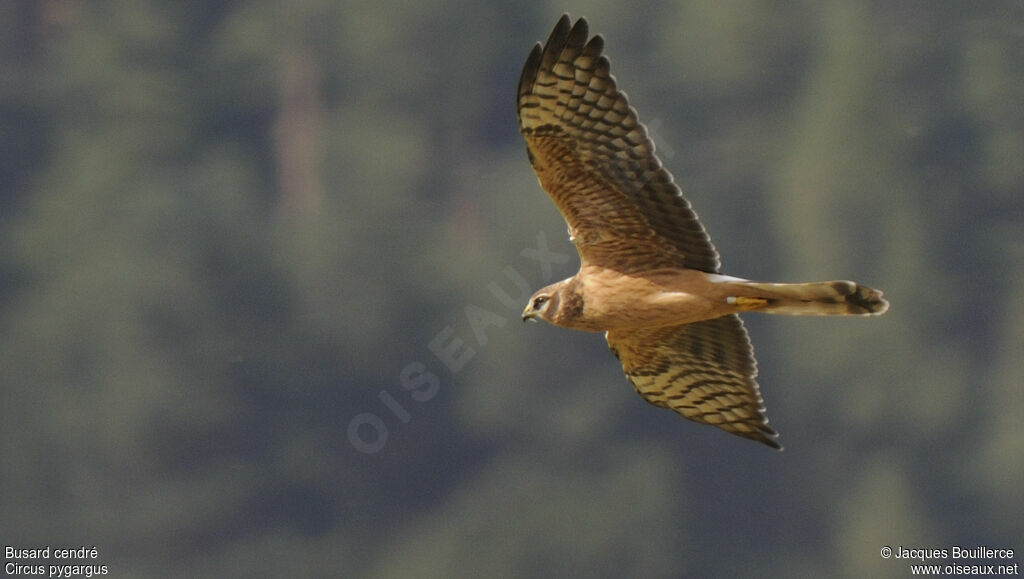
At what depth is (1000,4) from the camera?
39.1 ft

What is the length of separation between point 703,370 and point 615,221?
92 cm

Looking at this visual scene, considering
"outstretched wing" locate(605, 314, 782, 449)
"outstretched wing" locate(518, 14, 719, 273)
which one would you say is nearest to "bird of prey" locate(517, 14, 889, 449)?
"outstretched wing" locate(518, 14, 719, 273)

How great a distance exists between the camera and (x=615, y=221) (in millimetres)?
4852

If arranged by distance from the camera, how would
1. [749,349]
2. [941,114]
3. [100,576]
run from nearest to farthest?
[749,349] < [100,576] < [941,114]

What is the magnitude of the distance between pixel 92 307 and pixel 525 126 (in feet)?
21.1

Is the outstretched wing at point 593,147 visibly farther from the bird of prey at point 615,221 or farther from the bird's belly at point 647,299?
the bird's belly at point 647,299

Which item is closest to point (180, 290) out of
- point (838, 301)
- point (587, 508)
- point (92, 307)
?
point (92, 307)

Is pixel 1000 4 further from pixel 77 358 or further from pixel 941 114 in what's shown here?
pixel 77 358

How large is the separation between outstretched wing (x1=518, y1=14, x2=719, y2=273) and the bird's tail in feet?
0.55

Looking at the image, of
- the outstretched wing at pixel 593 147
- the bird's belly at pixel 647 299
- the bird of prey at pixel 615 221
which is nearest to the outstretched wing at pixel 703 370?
the bird of prey at pixel 615 221

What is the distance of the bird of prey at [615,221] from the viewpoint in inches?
186

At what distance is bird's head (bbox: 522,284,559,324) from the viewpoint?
16.1 ft

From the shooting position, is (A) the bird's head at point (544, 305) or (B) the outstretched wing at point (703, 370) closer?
(A) the bird's head at point (544, 305)

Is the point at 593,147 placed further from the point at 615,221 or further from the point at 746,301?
the point at 746,301
